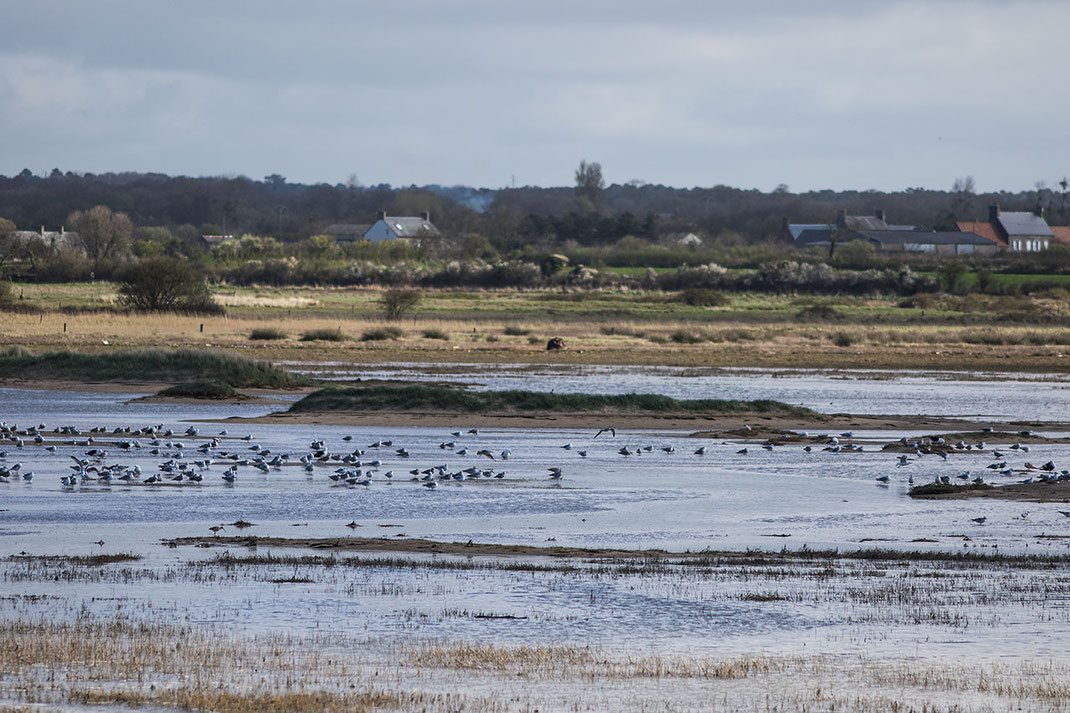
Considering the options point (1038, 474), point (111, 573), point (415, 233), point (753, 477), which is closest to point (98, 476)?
point (111, 573)

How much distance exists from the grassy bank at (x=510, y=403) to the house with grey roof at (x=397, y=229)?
128717 mm

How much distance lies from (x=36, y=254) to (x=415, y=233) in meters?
67.8

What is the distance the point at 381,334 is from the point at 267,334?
5176 mm

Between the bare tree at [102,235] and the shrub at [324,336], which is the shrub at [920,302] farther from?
the bare tree at [102,235]

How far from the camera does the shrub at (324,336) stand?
192 ft

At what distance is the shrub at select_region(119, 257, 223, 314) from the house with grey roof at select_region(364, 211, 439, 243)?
9737cm

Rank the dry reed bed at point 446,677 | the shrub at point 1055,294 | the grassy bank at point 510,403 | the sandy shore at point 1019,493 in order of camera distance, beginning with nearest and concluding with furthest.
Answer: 1. the dry reed bed at point 446,677
2. the sandy shore at point 1019,493
3. the grassy bank at point 510,403
4. the shrub at point 1055,294

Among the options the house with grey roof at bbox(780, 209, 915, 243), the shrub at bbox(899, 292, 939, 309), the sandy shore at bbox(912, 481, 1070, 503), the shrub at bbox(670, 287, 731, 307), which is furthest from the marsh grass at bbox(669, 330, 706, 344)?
the house with grey roof at bbox(780, 209, 915, 243)

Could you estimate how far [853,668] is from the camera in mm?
11078

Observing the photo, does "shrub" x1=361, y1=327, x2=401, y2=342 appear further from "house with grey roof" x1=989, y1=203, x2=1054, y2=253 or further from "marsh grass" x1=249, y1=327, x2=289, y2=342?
"house with grey roof" x1=989, y1=203, x2=1054, y2=253

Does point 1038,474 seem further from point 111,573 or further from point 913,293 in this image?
point 913,293

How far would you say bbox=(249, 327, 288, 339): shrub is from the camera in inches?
2260

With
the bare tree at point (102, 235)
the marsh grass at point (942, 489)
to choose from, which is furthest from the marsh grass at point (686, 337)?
the bare tree at point (102, 235)

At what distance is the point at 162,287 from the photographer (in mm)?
64062
